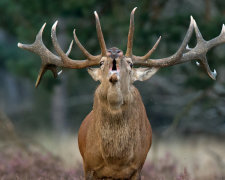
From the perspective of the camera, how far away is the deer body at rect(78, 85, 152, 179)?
6.50 meters

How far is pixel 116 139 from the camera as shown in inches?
258

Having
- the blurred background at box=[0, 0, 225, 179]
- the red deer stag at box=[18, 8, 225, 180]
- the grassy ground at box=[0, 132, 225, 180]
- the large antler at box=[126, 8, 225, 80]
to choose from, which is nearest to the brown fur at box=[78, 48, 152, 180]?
the red deer stag at box=[18, 8, 225, 180]

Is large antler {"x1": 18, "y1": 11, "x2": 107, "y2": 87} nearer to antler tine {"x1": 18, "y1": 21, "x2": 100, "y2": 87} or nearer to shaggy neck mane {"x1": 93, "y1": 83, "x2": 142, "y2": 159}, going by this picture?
antler tine {"x1": 18, "y1": 21, "x2": 100, "y2": 87}

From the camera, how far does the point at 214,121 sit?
1627 cm

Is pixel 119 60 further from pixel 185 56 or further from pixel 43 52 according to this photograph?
pixel 43 52

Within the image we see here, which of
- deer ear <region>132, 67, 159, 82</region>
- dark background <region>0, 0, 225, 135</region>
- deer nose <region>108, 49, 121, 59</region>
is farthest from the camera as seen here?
dark background <region>0, 0, 225, 135</region>

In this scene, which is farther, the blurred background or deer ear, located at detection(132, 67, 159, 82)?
the blurred background

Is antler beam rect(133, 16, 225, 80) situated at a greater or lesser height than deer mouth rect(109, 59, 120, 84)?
lesser

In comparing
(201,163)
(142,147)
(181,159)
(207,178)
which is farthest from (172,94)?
(142,147)

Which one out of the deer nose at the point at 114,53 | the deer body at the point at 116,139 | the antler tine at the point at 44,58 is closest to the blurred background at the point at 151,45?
the antler tine at the point at 44,58

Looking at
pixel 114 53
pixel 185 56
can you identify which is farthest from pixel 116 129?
pixel 185 56

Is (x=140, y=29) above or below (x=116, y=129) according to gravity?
below

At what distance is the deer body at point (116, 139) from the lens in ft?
21.3

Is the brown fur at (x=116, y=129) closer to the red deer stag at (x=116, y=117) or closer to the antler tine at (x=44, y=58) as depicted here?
the red deer stag at (x=116, y=117)
